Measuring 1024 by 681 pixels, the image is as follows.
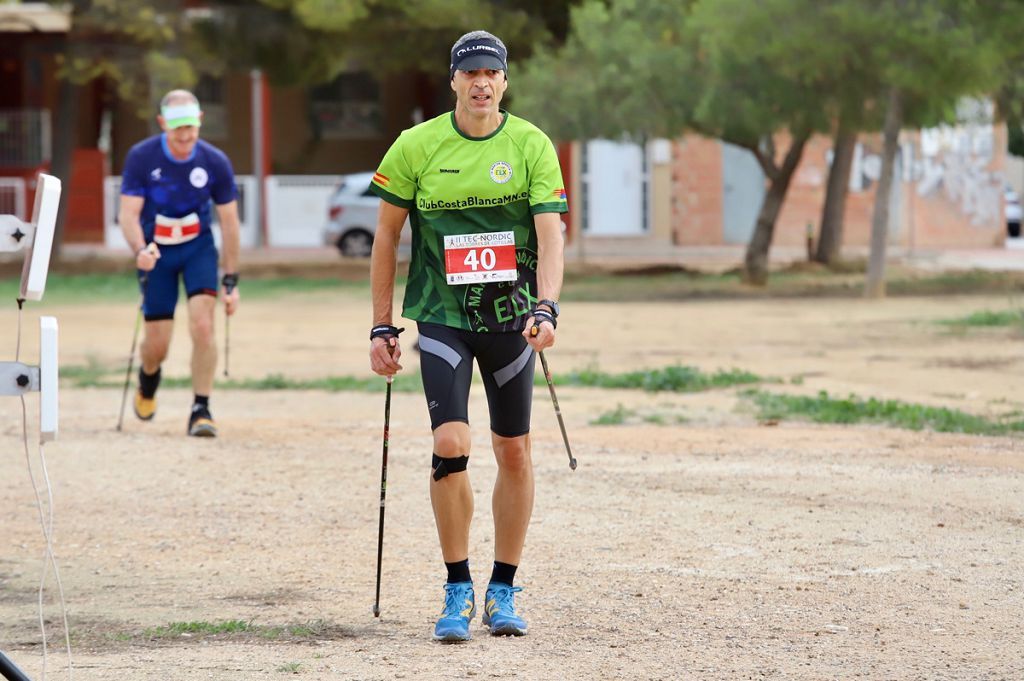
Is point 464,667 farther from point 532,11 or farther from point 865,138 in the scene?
point 865,138

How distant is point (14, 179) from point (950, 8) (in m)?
22.4

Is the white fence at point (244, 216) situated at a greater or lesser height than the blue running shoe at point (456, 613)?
greater

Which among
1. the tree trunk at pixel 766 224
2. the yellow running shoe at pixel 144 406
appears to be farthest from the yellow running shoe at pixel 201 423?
the tree trunk at pixel 766 224

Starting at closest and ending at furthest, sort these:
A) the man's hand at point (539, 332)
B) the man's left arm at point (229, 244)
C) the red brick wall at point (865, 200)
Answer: the man's hand at point (539, 332) < the man's left arm at point (229, 244) < the red brick wall at point (865, 200)

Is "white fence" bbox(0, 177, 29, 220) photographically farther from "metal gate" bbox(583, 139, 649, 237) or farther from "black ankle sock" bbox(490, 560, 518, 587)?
"black ankle sock" bbox(490, 560, 518, 587)

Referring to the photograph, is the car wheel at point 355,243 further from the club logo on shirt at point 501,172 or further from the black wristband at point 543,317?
the black wristband at point 543,317

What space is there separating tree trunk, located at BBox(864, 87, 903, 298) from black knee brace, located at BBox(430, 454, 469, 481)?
17.6 metres

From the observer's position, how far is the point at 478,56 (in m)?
6.03

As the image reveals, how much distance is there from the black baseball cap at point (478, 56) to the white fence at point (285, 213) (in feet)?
104

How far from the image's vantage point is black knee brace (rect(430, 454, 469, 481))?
612cm

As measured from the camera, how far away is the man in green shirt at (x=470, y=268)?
19.8ft

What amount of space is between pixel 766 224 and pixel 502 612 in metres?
20.8

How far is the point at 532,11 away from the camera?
28297mm

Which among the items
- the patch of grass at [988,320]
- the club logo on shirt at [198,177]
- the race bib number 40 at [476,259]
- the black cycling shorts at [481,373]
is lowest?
the patch of grass at [988,320]
